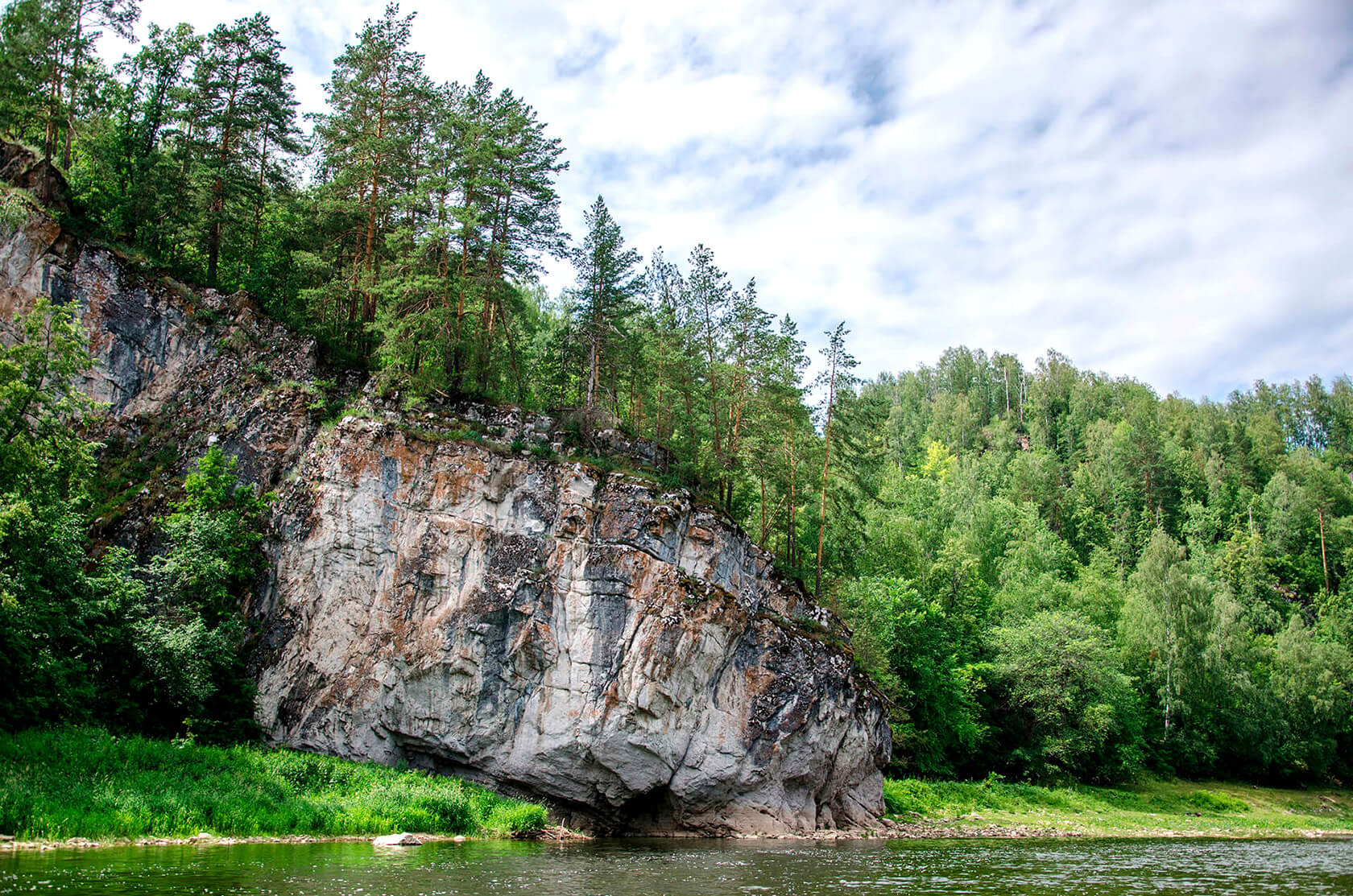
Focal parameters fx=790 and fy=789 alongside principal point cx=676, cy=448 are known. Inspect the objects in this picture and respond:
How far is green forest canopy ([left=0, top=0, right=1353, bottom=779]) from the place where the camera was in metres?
24.6

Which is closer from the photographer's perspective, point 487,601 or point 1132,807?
point 487,601

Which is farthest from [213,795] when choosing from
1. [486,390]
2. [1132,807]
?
[1132,807]

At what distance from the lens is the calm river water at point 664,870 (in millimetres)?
13312

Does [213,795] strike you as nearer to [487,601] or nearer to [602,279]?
[487,601]

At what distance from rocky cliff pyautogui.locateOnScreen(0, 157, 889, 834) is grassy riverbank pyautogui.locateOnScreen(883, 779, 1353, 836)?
5.60 meters

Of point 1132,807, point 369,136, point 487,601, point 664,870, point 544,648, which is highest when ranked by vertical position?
point 369,136

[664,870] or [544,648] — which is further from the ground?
[544,648]

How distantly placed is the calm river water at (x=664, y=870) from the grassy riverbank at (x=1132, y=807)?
325 inches

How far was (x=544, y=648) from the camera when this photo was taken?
27672 millimetres

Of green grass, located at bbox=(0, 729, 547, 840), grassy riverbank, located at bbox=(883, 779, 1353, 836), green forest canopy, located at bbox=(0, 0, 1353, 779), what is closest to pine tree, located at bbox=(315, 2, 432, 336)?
green forest canopy, located at bbox=(0, 0, 1353, 779)

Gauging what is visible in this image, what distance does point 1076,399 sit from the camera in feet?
369

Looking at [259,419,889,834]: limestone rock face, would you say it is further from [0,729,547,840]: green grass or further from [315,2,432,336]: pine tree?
[315,2,432,336]: pine tree

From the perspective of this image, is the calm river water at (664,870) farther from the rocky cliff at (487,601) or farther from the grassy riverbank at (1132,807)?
the grassy riverbank at (1132,807)

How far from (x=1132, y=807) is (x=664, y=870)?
34156 mm
